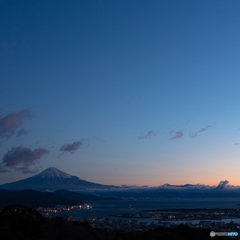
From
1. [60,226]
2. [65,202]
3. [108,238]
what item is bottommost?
[65,202]

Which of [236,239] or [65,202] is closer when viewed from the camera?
[236,239]

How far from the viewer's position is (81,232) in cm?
1334

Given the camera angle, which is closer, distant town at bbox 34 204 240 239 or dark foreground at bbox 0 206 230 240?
dark foreground at bbox 0 206 230 240

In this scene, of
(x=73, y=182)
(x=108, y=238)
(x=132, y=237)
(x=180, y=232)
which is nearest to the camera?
(x=108, y=238)

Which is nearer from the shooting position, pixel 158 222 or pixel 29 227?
pixel 29 227

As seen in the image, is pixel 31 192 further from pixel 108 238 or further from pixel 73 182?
pixel 73 182

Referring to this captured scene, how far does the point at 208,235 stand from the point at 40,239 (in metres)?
14.8

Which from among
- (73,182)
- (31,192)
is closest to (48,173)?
(73,182)

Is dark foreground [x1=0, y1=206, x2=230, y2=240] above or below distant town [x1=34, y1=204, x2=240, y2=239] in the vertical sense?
above

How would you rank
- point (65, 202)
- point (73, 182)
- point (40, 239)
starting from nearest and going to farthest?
point (40, 239) < point (65, 202) < point (73, 182)

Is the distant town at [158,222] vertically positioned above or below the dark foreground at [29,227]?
below

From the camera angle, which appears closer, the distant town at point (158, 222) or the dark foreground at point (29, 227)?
the dark foreground at point (29, 227)

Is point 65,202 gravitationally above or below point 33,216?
below

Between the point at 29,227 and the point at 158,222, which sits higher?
the point at 29,227
